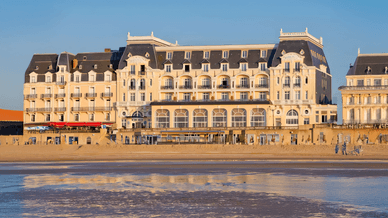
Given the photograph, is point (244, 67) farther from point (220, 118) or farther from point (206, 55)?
point (220, 118)

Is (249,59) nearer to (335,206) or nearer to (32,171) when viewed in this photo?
(32,171)

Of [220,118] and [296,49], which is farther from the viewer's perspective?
[296,49]

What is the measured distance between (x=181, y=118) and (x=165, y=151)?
582 inches

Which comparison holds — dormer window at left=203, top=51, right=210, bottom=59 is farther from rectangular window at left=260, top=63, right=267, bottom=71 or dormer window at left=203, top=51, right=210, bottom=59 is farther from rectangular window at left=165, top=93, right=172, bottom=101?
rectangular window at left=260, top=63, right=267, bottom=71

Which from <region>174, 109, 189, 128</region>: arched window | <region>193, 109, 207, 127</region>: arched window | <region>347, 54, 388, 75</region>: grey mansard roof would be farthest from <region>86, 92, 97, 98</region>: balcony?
<region>347, 54, 388, 75</region>: grey mansard roof

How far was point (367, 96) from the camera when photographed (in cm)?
8712

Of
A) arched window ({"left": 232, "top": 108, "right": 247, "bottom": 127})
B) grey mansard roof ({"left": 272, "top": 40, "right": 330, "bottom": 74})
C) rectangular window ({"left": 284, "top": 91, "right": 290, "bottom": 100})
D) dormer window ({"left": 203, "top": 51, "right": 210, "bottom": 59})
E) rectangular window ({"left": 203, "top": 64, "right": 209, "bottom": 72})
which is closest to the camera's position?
arched window ({"left": 232, "top": 108, "right": 247, "bottom": 127})

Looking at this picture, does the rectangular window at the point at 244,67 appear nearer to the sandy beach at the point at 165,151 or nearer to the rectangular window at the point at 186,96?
the rectangular window at the point at 186,96

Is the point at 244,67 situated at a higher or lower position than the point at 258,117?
higher

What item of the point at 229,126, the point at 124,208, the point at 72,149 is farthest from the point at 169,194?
the point at 229,126

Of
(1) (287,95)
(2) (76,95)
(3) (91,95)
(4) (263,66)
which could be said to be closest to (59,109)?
(2) (76,95)

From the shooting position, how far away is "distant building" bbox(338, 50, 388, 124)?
8656 centimetres

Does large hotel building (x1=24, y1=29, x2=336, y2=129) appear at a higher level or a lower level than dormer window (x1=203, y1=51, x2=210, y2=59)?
lower

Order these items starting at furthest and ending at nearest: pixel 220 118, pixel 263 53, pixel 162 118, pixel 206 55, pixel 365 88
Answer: pixel 206 55
pixel 263 53
pixel 162 118
pixel 220 118
pixel 365 88
